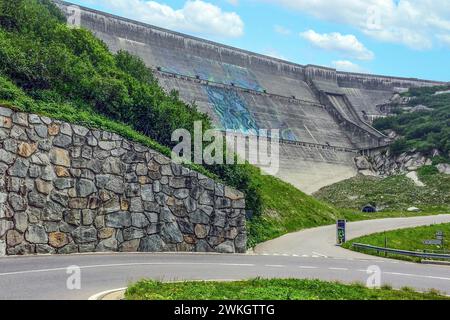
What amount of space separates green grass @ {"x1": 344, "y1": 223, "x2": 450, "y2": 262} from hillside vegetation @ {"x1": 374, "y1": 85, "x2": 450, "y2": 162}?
33.3m

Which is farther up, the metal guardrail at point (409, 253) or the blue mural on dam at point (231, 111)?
the blue mural on dam at point (231, 111)

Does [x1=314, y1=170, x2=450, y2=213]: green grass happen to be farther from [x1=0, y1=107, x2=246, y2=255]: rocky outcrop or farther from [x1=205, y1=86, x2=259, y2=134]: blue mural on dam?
[x1=0, y1=107, x2=246, y2=255]: rocky outcrop

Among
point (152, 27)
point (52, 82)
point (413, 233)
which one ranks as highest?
point (152, 27)

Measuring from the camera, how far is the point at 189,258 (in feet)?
66.3

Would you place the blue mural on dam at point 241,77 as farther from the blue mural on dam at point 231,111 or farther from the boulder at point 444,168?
the boulder at point 444,168

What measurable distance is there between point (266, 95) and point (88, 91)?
52.0m

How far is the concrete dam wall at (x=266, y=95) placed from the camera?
6281 centimetres

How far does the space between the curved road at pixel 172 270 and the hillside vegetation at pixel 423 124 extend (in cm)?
4760

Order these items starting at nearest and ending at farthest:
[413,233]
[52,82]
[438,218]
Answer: [52,82] < [413,233] < [438,218]

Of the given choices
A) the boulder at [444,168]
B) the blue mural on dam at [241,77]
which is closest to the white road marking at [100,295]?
the boulder at [444,168]

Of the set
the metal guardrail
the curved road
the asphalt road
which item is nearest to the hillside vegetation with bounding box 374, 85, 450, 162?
the asphalt road

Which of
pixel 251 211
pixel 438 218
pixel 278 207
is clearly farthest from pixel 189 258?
pixel 438 218

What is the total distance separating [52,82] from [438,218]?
29.5 metres

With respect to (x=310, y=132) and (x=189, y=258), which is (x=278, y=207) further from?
(x=310, y=132)
